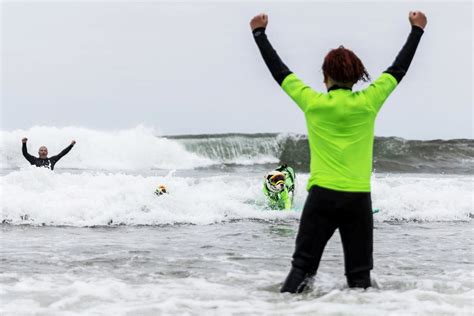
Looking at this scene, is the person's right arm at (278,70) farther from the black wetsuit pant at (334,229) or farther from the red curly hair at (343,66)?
the black wetsuit pant at (334,229)

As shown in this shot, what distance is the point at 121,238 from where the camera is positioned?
911 centimetres

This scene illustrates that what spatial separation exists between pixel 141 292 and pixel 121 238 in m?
4.20

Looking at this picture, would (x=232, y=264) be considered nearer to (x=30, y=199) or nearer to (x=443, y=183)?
(x=30, y=199)

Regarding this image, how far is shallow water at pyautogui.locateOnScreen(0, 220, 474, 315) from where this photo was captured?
14.7ft

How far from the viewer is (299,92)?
4418mm

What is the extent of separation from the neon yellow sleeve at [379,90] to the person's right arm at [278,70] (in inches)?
14.5

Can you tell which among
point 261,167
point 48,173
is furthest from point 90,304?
point 261,167

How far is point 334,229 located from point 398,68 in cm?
121

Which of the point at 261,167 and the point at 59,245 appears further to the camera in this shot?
the point at 261,167

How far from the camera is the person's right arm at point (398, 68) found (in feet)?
14.5

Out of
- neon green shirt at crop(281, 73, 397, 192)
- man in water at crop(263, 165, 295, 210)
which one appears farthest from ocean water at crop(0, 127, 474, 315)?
neon green shirt at crop(281, 73, 397, 192)

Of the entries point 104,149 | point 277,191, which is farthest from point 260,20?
point 104,149

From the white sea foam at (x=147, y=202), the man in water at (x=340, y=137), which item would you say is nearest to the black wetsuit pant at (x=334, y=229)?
the man in water at (x=340, y=137)

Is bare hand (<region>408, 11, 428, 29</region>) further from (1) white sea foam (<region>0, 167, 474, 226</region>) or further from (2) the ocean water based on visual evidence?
(1) white sea foam (<region>0, 167, 474, 226</region>)
